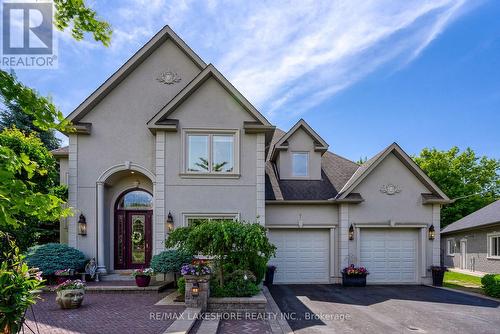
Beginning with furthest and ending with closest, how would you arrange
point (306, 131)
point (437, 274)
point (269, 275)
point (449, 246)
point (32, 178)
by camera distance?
point (449, 246) < point (306, 131) < point (437, 274) < point (269, 275) < point (32, 178)

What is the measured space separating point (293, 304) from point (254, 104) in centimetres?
714

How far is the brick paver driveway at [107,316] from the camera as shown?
655 centimetres

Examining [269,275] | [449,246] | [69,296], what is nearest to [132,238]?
[69,296]

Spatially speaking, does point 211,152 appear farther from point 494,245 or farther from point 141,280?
point 494,245

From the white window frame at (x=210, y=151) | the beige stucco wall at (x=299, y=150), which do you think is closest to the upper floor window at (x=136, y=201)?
the white window frame at (x=210, y=151)

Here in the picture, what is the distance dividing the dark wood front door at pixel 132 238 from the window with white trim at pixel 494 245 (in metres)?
18.9

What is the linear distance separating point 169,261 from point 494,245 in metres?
18.6

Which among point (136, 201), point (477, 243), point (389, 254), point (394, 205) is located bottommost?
point (477, 243)

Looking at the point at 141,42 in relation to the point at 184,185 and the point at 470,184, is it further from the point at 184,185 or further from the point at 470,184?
the point at 470,184

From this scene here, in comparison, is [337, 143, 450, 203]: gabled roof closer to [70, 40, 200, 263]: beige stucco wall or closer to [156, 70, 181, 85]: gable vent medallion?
[70, 40, 200, 263]: beige stucco wall

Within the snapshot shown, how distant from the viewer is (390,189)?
1297cm

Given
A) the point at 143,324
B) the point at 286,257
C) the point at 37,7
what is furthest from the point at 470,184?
the point at 37,7

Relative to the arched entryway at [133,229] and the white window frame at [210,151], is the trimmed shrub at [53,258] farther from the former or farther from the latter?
the white window frame at [210,151]

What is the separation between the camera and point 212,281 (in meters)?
9.27
